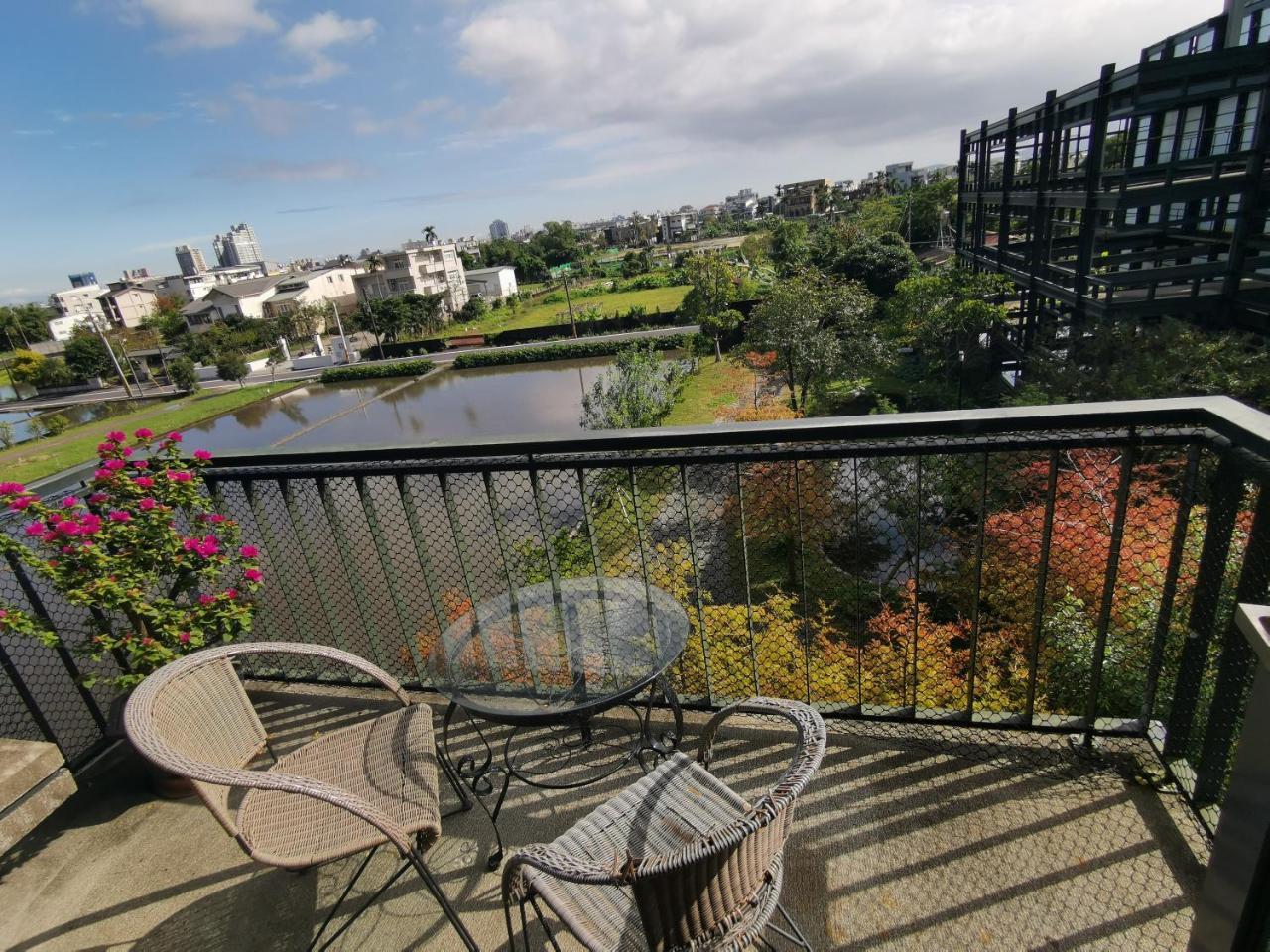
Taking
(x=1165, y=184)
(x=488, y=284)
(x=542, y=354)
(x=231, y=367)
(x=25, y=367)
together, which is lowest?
(x=542, y=354)

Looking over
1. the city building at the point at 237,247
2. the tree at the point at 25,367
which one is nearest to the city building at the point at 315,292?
the tree at the point at 25,367

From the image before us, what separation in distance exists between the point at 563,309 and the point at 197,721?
50724 mm

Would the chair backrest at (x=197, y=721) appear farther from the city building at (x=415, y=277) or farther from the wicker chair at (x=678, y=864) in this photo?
the city building at (x=415, y=277)

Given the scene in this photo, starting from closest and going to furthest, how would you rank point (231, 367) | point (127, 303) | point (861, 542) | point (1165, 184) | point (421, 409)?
1. point (861, 542)
2. point (1165, 184)
3. point (421, 409)
4. point (231, 367)
5. point (127, 303)

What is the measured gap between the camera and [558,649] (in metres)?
1.87

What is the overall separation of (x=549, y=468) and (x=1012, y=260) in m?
22.2

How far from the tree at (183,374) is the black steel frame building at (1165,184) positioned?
41638 mm

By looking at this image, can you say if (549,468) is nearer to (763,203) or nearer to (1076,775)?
(1076,775)

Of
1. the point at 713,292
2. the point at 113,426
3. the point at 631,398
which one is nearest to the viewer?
the point at 631,398

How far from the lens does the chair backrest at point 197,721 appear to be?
4.03 ft

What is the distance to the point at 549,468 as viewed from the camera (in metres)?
1.91

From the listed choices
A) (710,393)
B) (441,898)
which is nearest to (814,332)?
(710,393)

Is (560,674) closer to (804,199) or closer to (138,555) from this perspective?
(138,555)

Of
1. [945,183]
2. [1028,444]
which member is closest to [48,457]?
[1028,444]
